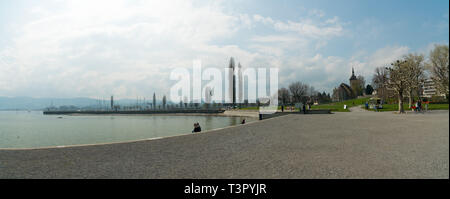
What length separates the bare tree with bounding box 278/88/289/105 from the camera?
94000 mm

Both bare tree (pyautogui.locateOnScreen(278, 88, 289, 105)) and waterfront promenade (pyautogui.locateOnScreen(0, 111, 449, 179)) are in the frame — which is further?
bare tree (pyautogui.locateOnScreen(278, 88, 289, 105))

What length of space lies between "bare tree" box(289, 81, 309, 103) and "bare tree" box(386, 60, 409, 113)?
57.3 metres

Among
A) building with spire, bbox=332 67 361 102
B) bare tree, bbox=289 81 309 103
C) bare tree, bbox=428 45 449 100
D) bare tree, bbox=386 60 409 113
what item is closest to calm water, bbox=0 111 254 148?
bare tree, bbox=428 45 449 100

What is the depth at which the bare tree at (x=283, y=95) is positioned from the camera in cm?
9400

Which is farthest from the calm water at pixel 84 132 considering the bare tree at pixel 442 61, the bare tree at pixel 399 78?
the bare tree at pixel 399 78

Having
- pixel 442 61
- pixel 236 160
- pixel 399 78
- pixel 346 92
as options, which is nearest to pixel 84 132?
pixel 236 160

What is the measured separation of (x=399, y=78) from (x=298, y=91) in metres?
60.7

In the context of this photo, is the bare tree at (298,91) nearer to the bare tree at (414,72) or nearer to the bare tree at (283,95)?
the bare tree at (283,95)

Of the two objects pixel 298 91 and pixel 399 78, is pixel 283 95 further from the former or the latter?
pixel 399 78

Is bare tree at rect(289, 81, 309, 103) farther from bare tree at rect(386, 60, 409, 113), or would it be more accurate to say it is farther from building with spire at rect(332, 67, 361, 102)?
bare tree at rect(386, 60, 409, 113)

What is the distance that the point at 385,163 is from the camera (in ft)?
17.7

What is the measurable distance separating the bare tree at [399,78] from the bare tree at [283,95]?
65980mm

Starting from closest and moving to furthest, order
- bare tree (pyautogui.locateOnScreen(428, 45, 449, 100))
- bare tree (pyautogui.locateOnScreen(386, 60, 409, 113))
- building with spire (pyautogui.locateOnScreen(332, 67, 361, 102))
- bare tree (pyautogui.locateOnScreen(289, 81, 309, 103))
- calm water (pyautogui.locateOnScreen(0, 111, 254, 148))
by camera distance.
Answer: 1. bare tree (pyautogui.locateOnScreen(428, 45, 449, 100))
2. calm water (pyautogui.locateOnScreen(0, 111, 254, 148))
3. bare tree (pyautogui.locateOnScreen(386, 60, 409, 113))
4. bare tree (pyautogui.locateOnScreen(289, 81, 309, 103))
5. building with spire (pyautogui.locateOnScreen(332, 67, 361, 102))
